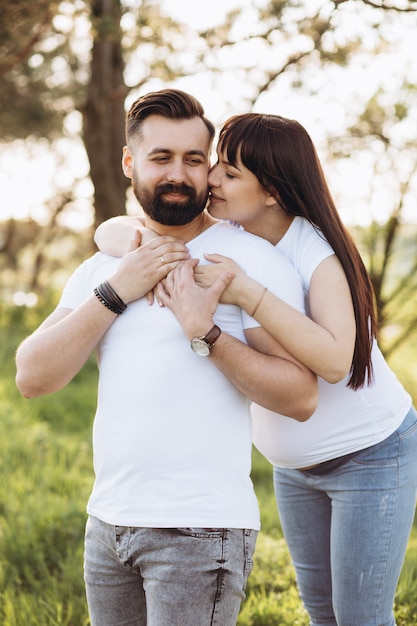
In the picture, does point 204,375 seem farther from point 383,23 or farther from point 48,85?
point 48,85

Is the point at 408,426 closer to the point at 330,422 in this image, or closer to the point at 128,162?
the point at 330,422

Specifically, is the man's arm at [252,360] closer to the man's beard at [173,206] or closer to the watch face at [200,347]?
the watch face at [200,347]

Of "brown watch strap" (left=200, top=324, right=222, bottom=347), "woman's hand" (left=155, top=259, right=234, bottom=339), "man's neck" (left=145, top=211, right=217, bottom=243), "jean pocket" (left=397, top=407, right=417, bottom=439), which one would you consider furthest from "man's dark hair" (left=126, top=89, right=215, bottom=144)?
"jean pocket" (left=397, top=407, right=417, bottom=439)

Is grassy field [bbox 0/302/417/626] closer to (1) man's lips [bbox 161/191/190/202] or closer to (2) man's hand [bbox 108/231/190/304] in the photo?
(2) man's hand [bbox 108/231/190/304]

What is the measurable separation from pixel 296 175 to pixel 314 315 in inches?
18.7

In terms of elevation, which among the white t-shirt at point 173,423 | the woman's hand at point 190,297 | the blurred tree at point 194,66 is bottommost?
the white t-shirt at point 173,423

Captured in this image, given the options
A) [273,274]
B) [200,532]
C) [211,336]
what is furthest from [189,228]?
[200,532]

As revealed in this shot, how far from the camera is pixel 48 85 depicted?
12719 mm

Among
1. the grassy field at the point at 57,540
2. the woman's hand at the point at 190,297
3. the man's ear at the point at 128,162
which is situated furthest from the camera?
the grassy field at the point at 57,540

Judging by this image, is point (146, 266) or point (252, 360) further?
point (146, 266)

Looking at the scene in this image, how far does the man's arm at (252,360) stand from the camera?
2074mm

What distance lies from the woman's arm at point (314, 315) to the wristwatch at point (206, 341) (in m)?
→ 0.13

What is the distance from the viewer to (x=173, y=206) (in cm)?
238

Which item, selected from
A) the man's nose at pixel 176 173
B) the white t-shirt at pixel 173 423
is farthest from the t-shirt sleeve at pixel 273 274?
the man's nose at pixel 176 173
